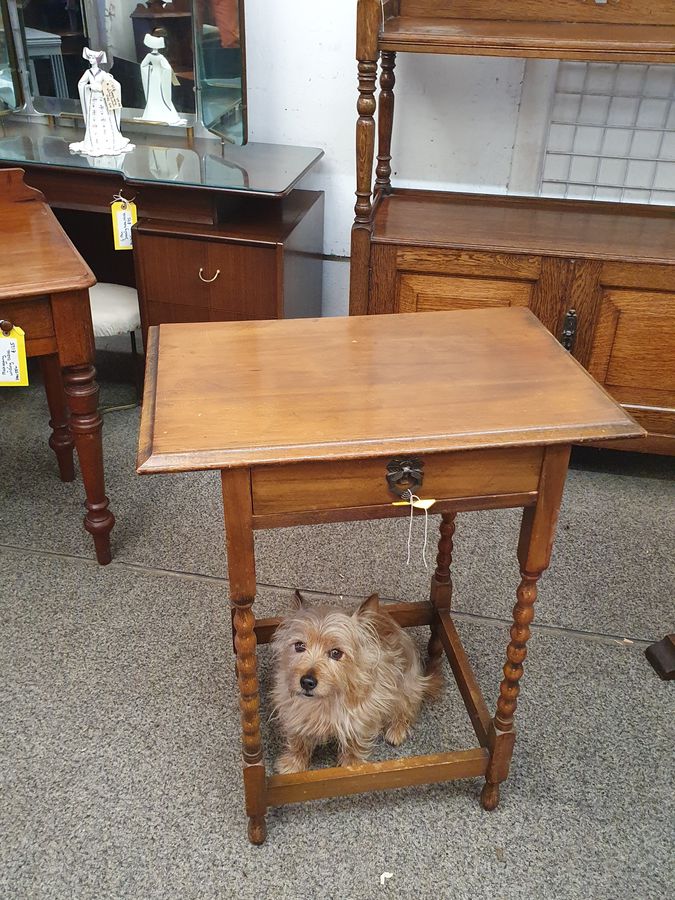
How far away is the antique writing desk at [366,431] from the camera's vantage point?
1221mm

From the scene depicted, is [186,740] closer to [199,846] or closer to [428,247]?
[199,846]

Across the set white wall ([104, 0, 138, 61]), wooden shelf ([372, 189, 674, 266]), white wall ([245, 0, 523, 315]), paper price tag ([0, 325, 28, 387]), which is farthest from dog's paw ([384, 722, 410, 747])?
white wall ([104, 0, 138, 61])

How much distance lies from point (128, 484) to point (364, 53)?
1.54 m

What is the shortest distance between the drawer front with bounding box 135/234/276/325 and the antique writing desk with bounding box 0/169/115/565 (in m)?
0.45

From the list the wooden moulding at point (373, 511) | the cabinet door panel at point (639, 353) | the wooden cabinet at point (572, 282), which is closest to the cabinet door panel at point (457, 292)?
the wooden cabinet at point (572, 282)

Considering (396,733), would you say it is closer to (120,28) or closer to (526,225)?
(526,225)

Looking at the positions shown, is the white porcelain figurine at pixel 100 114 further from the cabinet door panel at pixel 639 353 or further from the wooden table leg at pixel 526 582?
the wooden table leg at pixel 526 582

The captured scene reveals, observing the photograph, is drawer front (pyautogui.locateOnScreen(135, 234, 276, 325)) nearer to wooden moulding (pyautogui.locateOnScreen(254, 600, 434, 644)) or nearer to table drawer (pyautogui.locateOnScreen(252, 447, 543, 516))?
wooden moulding (pyautogui.locateOnScreen(254, 600, 434, 644))

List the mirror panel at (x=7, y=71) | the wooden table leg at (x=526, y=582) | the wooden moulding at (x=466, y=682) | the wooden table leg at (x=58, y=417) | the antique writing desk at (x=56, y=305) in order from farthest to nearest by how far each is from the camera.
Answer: the mirror panel at (x=7, y=71) → the wooden table leg at (x=58, y=417) → the antique writing desk at (x=56, y=305) → the wooden moulding at (x=466, y=682) → the wooden table leg at (x=526, y=582)

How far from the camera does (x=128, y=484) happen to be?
106 inches

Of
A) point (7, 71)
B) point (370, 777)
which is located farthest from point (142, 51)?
point (370, 777)

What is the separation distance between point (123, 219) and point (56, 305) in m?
0.86

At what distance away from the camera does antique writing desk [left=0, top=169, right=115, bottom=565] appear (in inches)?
73.6

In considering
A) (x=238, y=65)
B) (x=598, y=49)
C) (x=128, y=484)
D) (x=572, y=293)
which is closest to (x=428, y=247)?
(x=572, y=293)
